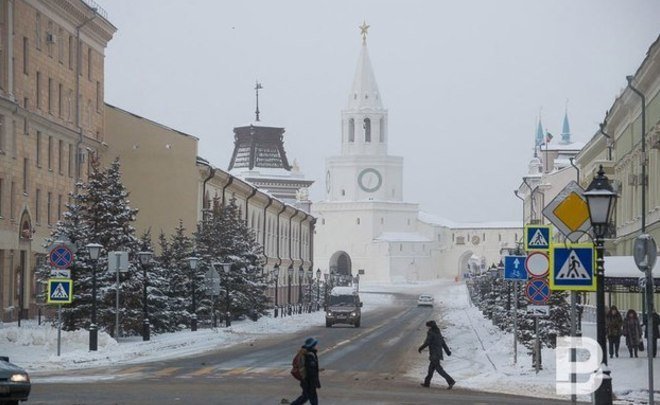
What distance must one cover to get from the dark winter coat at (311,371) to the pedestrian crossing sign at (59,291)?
14.7 meters

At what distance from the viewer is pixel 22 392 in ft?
66.6

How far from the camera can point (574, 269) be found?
17172 mm

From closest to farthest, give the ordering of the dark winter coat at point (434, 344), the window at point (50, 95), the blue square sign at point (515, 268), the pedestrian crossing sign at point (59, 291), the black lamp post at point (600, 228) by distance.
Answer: the black lamp post at point (600, 228) → the dark winter coat at point (434, 344) → the blue square sign at point (515, 268) → the pedestrian crossing sign at point (59, 291) → the window at point (50, 95)

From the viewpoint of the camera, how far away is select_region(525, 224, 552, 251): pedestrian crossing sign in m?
25.8

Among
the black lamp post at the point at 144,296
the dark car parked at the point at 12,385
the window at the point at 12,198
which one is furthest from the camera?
the window at the point at 12,198

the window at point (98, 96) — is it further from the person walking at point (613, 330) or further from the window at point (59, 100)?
the person walking at point (613, 330)

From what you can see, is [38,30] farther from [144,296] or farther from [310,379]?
[310,379]

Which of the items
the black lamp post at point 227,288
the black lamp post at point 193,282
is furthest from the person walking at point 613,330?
the black lamp post at point 227,288

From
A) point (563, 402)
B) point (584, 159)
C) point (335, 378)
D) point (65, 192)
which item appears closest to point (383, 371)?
point (335, 378)

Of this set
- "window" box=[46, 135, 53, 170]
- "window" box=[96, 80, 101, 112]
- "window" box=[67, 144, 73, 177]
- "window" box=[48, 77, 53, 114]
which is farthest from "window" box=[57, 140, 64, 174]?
"window" box=[96, 80, 101, 112]

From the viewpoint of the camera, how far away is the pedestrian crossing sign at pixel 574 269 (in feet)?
56.1

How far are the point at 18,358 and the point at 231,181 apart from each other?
43.7m

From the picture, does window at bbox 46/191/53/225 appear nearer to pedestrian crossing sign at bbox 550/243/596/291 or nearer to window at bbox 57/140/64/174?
window at bbox 57/140/64/174

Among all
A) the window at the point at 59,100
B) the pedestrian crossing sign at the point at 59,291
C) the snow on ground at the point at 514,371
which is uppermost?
the window at the point at 59,100
